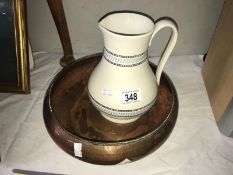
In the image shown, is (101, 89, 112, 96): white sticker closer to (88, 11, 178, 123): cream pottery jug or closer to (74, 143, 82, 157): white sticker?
(88, 11, 178, 123): cream pottery jug

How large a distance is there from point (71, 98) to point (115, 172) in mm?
209

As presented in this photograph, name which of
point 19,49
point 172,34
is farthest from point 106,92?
point 19,49

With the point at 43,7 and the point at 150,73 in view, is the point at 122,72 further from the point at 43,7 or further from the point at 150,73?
the point at 43,7

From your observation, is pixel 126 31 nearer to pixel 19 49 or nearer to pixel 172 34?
pixel 172 34

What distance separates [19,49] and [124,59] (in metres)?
0.31

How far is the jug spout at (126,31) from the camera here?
1.64 ft

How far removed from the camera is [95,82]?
59 centimetres

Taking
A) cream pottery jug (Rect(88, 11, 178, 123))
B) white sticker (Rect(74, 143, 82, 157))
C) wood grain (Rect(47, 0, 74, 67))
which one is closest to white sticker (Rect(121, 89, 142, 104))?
cream pottery jug (Rect(88, 11, 178, 123))

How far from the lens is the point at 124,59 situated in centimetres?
54

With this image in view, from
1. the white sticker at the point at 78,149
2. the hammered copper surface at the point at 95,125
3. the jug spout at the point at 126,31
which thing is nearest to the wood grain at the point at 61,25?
the hammered copper surface at the point at 95,125

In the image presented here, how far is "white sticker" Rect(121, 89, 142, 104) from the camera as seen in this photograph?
572 mm

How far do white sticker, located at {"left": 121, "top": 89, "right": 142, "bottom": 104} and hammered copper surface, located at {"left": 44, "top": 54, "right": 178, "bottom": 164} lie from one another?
89 millimetres

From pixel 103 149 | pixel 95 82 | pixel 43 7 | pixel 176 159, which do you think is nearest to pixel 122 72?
pixel 95 82

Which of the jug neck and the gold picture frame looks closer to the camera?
the jug neck
